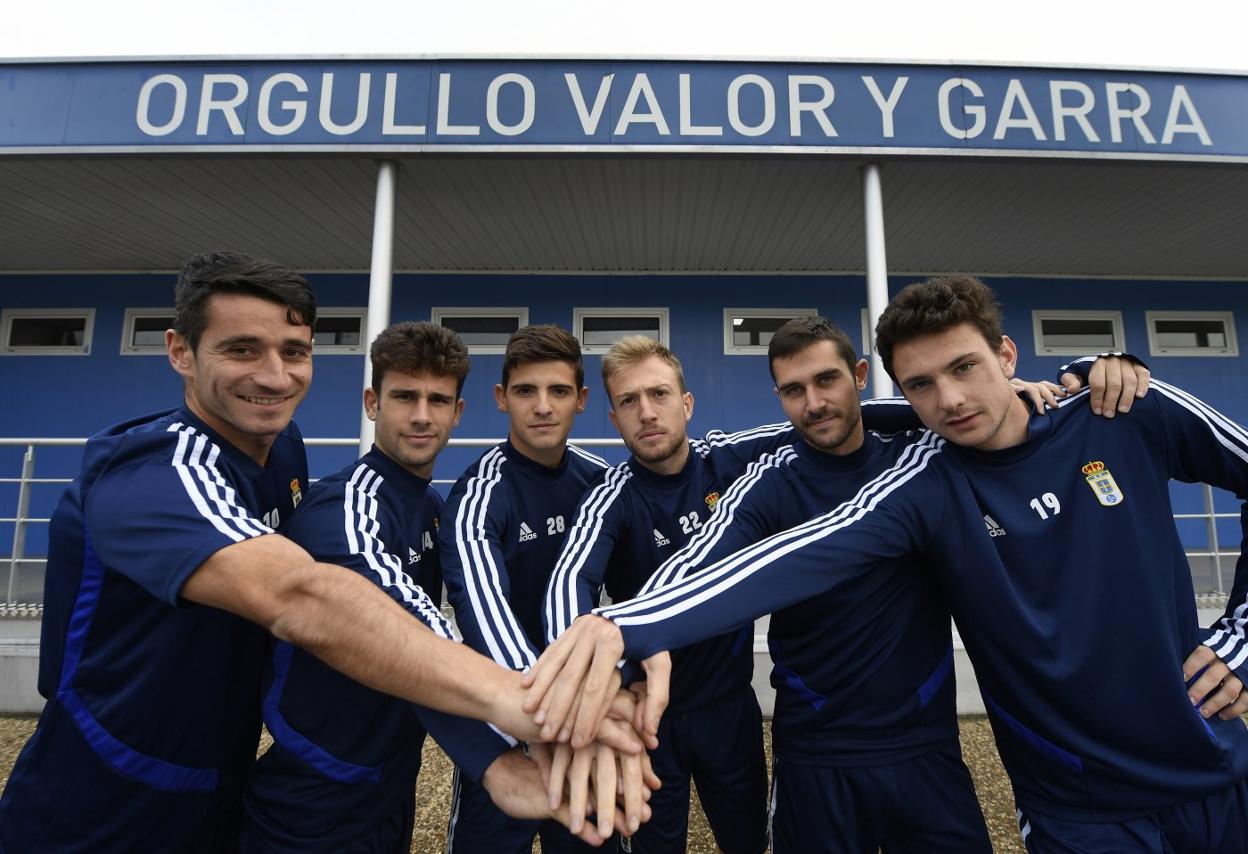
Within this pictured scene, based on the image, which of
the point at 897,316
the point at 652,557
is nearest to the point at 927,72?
the point at 897,316

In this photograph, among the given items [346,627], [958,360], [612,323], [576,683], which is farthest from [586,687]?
[612,323]

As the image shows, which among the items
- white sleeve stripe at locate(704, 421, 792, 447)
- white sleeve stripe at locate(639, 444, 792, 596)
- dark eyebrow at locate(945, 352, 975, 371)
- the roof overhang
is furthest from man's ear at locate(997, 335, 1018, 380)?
the roof overhang

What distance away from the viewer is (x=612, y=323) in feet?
23.7

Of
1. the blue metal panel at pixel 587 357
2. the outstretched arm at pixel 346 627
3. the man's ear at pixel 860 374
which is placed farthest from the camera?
the blue metal panel at pixel 587 357

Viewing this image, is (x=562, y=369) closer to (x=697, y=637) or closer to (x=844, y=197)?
(x=697, y=637)

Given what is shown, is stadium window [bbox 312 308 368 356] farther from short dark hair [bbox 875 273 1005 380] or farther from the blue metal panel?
short dark hair [bbox 875 273 1005 380]

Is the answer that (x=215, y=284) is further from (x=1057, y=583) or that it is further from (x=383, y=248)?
(x=383, y=248)

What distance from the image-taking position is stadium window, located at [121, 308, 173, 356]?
702cm

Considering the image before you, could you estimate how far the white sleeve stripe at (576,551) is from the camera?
1505 mm

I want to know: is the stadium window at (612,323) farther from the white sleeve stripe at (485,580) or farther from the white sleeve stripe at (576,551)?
the white sleeve stripe at (485,580)

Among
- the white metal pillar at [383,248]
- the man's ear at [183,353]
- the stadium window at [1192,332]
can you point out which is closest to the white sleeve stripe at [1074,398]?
the man's ear at [183,353]

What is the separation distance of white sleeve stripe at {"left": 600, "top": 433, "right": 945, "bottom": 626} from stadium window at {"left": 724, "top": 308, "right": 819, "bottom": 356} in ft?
18.6

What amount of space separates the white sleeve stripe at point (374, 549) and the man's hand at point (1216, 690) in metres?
1.84

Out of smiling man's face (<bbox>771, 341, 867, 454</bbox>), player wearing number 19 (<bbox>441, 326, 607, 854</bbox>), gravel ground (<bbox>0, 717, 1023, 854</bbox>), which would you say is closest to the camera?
player wearing number 19 (<bbox>441, 326, 607, 854</bbox>)
